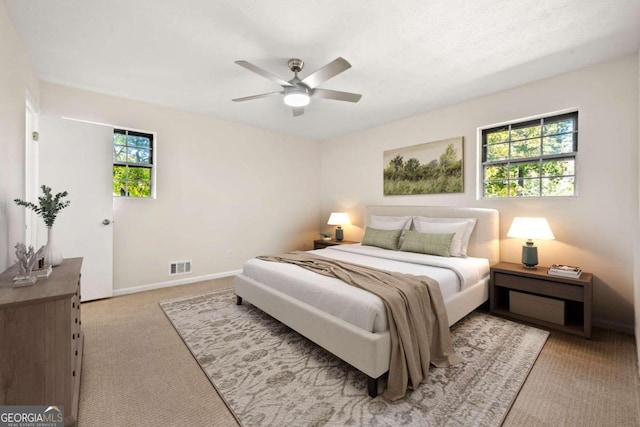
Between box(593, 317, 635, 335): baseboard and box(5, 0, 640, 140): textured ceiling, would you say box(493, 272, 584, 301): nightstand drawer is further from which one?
box(5, 0, 640, 140): textured ceiling

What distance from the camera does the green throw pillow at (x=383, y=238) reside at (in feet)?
12.3

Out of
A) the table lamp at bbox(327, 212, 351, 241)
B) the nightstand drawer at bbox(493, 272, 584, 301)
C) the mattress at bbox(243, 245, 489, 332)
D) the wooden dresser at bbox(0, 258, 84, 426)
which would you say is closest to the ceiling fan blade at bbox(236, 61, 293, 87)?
the mattress at bbox(243, 245, 489, 332)

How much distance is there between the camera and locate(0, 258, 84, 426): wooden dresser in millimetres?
1331

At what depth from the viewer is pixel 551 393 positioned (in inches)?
68.7

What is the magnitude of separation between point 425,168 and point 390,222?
981 millimetres

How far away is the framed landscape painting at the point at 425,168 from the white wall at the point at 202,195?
1.91 metres

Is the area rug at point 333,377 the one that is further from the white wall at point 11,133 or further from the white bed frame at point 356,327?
the white wall at point 11,133

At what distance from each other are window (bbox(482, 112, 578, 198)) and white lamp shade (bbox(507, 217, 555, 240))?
1.80ft

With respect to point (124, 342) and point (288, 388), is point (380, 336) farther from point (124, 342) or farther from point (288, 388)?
point (124, 342)

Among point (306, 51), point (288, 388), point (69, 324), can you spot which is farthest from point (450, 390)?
point (306, 51)

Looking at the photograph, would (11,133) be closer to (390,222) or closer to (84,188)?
(84,188)

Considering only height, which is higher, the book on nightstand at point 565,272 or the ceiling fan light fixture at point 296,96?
the ceiling fan light fixture at point 296,96

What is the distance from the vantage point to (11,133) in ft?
7.07

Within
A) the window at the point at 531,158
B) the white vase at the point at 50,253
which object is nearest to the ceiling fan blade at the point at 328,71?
the white vase at the point at 50,253
